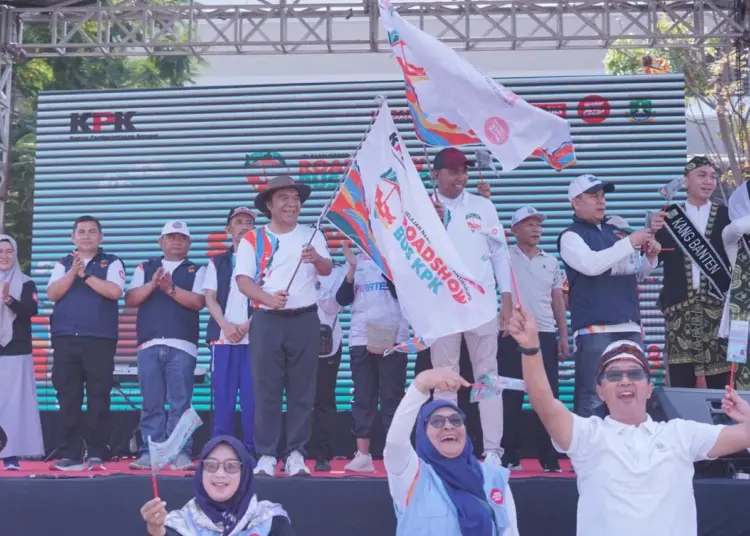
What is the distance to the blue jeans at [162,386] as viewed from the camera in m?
6.26

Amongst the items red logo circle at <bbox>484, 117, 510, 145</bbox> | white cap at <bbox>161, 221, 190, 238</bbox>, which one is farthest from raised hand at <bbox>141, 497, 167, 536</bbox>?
white cap at <bbox>161, 221, 190, 238</bbox>

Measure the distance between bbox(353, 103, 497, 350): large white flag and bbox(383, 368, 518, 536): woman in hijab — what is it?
1.07 metres

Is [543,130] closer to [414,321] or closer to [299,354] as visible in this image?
[414,321]

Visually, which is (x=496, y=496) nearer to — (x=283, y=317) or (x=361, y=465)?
(x=283, y=317)

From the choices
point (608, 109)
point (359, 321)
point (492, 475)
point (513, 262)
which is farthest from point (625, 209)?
point (492, 475)

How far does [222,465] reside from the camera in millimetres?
3895

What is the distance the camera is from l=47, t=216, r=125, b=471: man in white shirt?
6090 mm

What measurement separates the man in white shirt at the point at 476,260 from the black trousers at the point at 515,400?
45 centimetres

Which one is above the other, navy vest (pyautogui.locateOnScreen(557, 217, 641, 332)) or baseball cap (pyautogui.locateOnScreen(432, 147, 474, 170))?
baseball cap (pyautogui.locateOnScreen(432, 147, 474, 170))

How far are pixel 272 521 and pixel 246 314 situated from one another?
2527 millimetres

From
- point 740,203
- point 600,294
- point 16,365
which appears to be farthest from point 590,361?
point 16,365

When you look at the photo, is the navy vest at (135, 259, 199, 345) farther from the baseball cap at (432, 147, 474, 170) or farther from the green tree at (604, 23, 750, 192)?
the green tree at (604, 23, 750, 192)

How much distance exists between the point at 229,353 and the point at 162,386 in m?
0.47

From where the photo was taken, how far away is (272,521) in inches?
158
